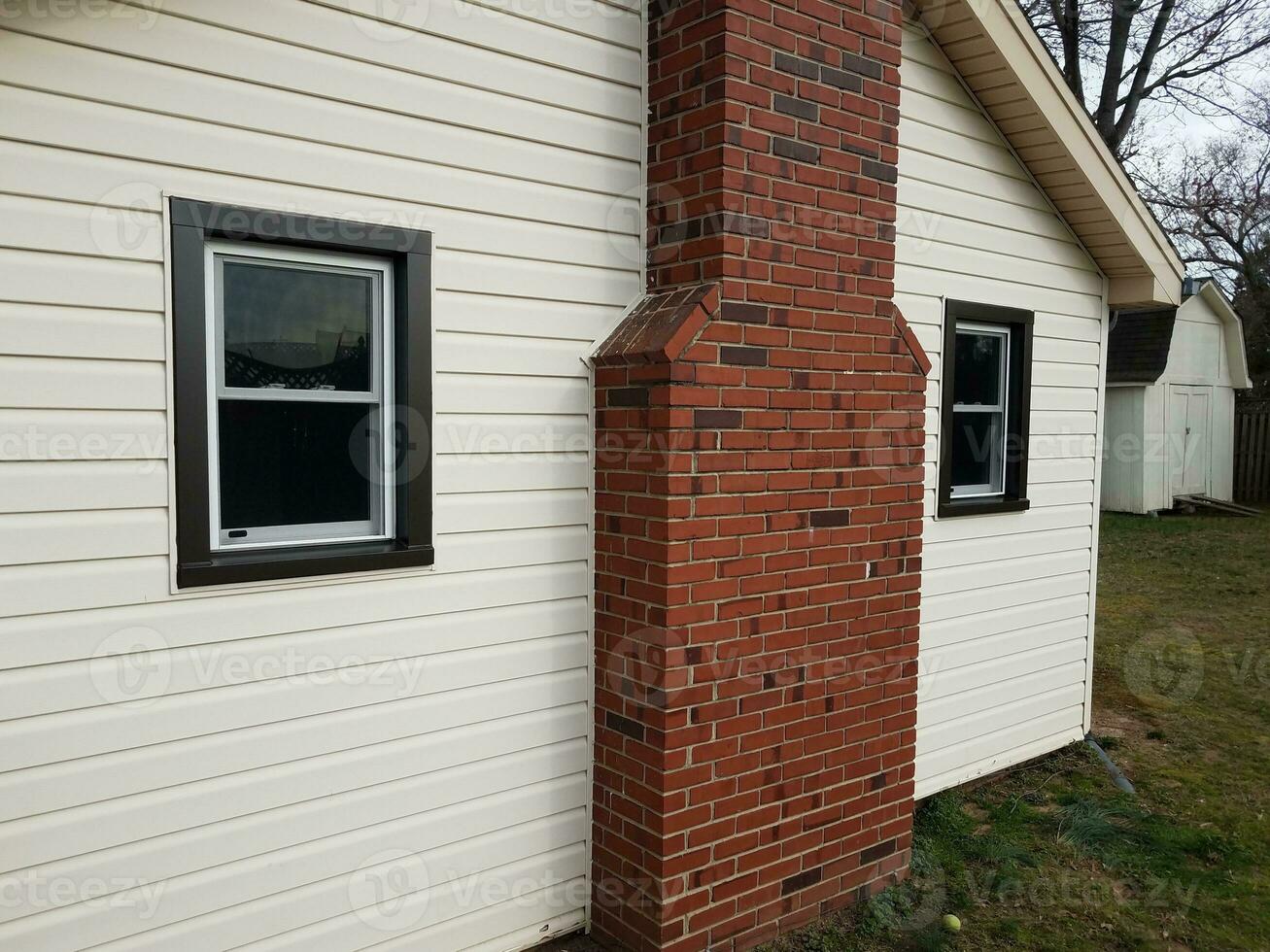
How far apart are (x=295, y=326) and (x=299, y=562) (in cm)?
80

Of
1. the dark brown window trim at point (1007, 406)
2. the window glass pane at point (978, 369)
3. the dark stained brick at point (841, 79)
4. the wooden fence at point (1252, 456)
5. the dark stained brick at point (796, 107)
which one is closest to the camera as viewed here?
the dark stained brick at point (796, 107)

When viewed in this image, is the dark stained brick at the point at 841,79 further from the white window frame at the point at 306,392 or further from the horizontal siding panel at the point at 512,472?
the white window frame at the point at 306,392

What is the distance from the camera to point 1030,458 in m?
5.89

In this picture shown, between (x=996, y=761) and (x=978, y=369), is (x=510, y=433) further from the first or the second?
(x=996, y=761)

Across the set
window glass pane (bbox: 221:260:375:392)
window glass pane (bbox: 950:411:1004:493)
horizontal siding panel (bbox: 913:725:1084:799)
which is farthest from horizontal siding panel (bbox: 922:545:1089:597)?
window glass pane (bbox: 221:260:375:392)

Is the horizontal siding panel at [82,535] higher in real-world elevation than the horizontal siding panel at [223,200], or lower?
lower

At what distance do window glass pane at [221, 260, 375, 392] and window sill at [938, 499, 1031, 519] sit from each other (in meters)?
3.45

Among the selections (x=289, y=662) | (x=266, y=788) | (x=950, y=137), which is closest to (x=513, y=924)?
(x=266, y=788)

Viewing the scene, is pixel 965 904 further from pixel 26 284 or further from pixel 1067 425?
pixel 26 284

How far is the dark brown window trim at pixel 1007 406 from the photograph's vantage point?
5.34 metres

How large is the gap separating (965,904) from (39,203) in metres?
4.55

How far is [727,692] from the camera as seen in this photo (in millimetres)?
3662

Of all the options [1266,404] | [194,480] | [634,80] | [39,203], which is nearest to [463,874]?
[194,480]

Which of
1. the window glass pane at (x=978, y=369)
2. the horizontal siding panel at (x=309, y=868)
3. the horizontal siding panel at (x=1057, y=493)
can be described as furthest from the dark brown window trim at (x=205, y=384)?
the horizontal siding panel at (x=1057, y=493)
